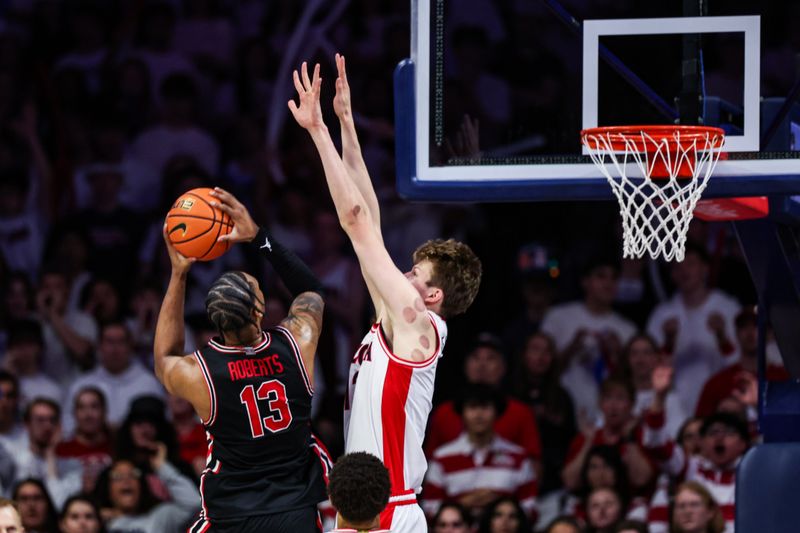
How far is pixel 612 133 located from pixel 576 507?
378 cm

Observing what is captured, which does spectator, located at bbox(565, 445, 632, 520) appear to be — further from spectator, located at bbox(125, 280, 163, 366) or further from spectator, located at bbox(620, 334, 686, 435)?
spectator, located at bbox(125, 280, 163, 366)

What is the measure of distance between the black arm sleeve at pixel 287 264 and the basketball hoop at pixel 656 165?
142 cm

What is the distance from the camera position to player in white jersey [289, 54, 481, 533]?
6.12 m

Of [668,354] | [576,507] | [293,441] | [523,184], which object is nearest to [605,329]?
[668,354]

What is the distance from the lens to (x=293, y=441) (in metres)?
6.43

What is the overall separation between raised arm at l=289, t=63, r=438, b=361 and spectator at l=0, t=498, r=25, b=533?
2.19 meters

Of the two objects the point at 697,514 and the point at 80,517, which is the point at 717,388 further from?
the point at 80,517

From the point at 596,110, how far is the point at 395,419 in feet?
6.16

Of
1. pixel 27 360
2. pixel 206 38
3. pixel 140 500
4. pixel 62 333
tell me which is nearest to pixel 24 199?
pixel 62 333

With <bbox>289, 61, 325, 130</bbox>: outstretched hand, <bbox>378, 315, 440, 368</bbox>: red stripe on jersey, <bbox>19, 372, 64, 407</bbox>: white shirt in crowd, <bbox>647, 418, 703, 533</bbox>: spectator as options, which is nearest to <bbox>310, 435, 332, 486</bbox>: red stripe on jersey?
<bbox>378, 315, 440, 368</bbox>: red stripe on jersey

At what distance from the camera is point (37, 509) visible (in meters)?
9.80

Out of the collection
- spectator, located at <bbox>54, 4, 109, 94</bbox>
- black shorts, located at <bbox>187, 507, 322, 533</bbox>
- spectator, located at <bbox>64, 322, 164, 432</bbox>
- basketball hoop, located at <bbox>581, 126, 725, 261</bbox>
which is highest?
spectator, located at <bbox>54, 4, 109, 94</bbox>

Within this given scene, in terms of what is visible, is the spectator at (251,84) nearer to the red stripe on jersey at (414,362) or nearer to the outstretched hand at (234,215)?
the outstretched hand at (234,215)

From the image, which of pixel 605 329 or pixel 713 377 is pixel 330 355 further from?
pixel 713 377
